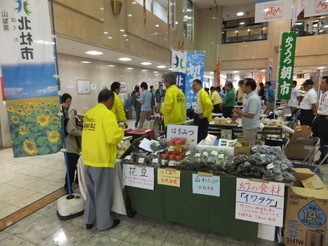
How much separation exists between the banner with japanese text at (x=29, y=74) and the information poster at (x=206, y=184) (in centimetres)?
166

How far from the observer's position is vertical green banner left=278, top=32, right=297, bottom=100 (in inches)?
204

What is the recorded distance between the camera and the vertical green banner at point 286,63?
5.19 m

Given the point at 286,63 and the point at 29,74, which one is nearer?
the point at 29,74

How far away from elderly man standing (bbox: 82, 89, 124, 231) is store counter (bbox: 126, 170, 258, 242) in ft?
1.13

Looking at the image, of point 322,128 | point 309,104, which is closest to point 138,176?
point 322,128

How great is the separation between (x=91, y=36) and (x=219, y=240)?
15.4 feet

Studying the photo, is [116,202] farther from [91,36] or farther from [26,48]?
[91,36]

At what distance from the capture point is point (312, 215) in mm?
1917

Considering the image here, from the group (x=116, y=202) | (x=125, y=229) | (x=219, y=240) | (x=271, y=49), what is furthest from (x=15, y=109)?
(x=271, y=49)

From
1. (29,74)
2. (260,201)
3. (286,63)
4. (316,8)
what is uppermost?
(316,8)

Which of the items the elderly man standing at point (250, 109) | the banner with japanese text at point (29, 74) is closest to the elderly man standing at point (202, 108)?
the elderly man standing at point (250, 109)

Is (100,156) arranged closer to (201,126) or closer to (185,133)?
(185,133)

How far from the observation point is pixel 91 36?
16.0 ft

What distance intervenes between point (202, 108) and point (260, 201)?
245cm
